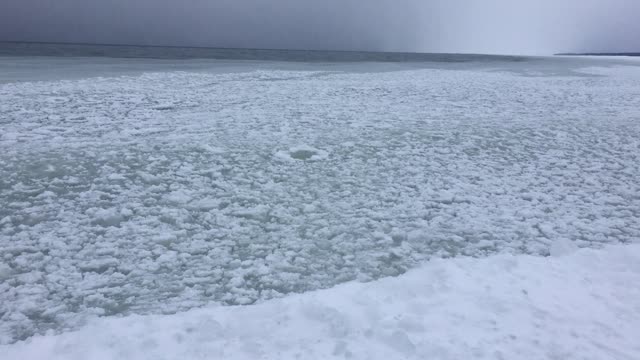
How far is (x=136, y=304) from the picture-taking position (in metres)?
2.91

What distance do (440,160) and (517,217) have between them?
5.12ft

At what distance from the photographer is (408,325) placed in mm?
2711

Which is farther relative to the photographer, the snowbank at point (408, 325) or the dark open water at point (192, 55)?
the dark open water at point (192, 55)

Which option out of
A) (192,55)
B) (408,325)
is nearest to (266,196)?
(408,325)

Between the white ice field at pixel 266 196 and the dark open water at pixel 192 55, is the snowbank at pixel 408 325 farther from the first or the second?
the dark open water at pixel 192 55

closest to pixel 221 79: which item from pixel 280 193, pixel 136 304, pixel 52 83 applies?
pixel 52 83

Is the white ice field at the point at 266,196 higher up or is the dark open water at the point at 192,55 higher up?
the dark open water at the point at 192,55

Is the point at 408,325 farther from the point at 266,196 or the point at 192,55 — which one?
the point at 192,55

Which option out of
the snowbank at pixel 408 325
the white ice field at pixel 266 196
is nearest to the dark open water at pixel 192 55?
the white ice field at pixel 266 196

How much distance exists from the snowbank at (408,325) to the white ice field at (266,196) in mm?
107

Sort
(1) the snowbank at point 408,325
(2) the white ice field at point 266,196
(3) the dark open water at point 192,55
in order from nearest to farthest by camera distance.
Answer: (1) the snowbank at point 408,325 → (2) the white ice field at point 266,196 → (3) the dark open water at point 192,55

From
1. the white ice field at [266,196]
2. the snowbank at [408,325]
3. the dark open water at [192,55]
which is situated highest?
the dark open water at [192,55]

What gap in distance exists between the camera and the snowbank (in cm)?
249

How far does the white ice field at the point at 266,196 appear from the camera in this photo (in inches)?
125
